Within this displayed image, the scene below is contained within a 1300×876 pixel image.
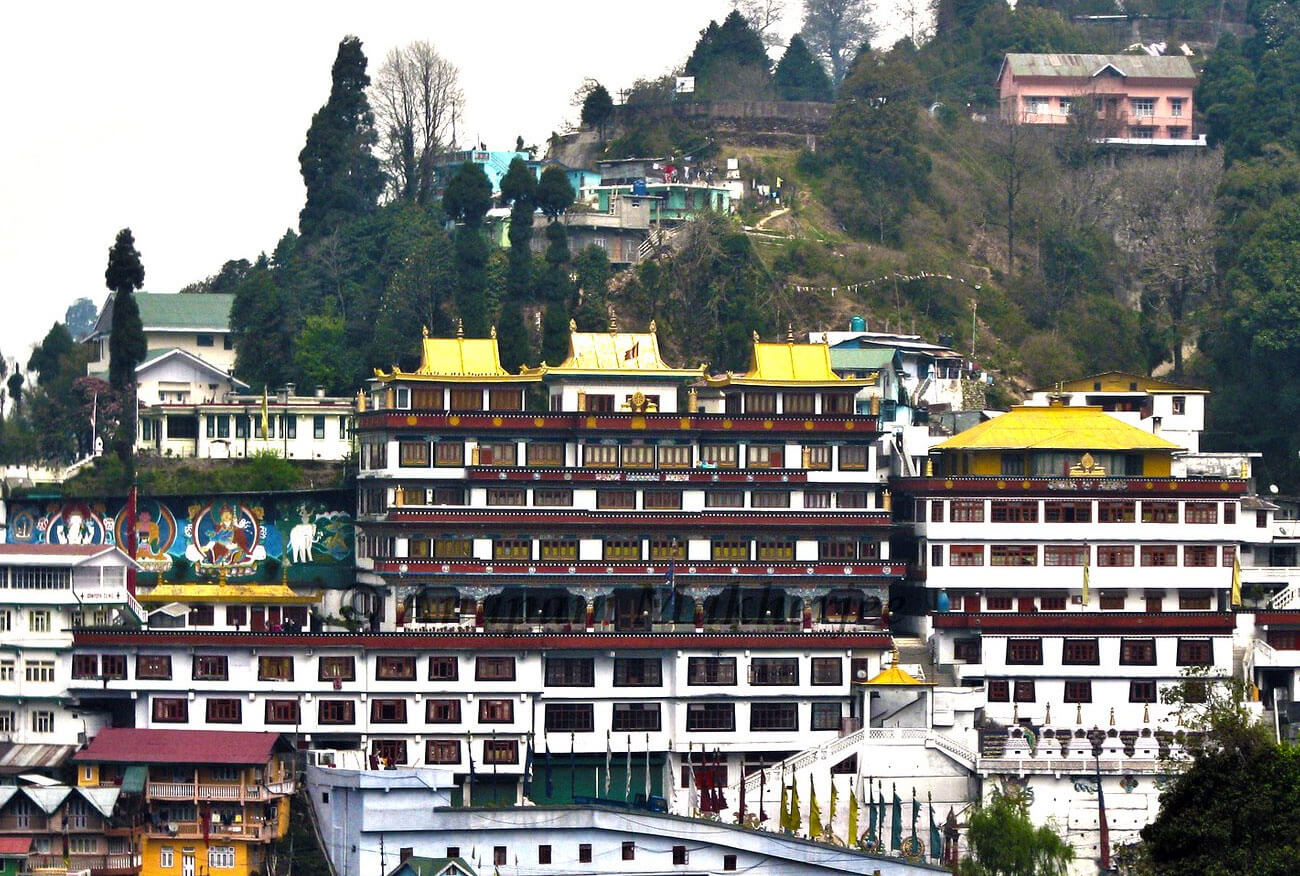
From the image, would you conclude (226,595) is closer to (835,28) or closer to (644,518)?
(644,518)

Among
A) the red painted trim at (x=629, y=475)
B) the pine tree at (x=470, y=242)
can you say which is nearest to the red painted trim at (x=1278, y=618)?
the red painted trim at (x=629, y=475)

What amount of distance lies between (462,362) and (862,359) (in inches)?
727

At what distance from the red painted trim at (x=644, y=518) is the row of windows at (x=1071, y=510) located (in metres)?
2.53

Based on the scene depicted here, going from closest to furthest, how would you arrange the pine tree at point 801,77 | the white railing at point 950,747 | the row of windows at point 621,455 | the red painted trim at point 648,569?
the white railing at point 950,747
the red painted trim at point 648,569
the row of windows at point 621,455
the pine tree at point 801,77

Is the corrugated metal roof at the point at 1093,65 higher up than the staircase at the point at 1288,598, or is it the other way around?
the corrugated metal roof at the point at 1093,65

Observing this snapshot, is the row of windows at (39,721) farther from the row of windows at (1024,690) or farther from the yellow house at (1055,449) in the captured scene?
the yellow house at (1055,449)

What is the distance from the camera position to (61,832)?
286 feet

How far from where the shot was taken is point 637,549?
97.0 metres

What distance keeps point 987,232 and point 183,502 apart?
147 ft

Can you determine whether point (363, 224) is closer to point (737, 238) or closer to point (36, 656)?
point (737, 238)

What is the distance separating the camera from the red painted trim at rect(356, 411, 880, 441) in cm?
9694

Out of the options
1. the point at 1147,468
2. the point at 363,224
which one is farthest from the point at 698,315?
the point at 1147,468

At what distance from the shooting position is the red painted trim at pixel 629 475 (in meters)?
96.7

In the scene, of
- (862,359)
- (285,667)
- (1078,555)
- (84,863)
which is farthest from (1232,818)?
(862,359)
